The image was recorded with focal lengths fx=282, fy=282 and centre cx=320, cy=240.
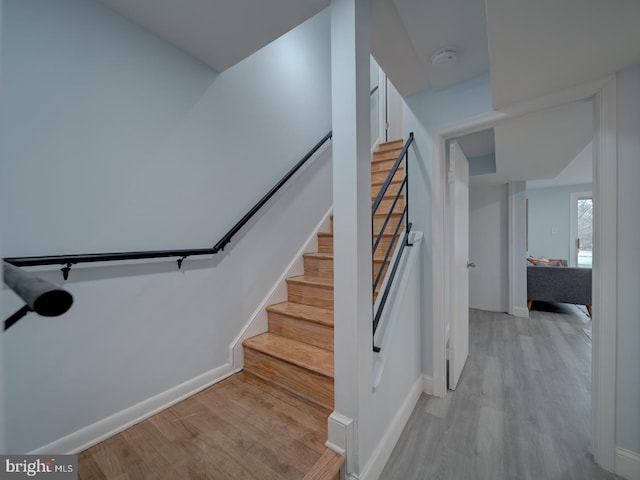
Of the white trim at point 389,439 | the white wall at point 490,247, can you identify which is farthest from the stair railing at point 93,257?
the white wall at point 490,247

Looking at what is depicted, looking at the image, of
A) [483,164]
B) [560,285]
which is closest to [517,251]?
[560,285]

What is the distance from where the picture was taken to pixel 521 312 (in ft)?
12.6

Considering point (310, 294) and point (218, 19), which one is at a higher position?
point (218, 19)

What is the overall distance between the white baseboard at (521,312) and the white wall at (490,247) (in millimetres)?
165

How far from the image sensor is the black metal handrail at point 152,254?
1.15 m

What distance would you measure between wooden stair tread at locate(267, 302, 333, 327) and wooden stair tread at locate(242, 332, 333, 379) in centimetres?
17

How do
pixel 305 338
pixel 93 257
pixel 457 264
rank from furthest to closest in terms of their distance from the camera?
pixel 457 264, pixel 305 338, pixel 93 257

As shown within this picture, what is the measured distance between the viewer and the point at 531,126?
2.13 meters

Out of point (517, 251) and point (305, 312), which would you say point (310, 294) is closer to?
point (305, 312)

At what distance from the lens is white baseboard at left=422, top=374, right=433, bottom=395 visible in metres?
1.98

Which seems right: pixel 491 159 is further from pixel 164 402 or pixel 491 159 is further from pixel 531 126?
pixel 164 402

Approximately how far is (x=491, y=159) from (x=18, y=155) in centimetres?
411

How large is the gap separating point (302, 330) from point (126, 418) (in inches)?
40.6

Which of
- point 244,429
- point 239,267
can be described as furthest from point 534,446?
point 239,267
